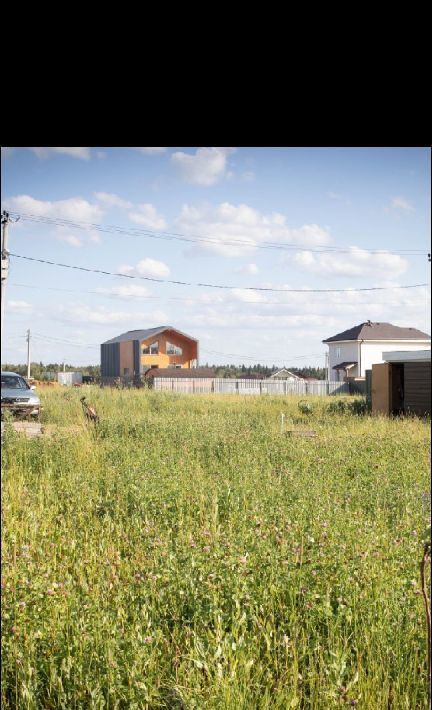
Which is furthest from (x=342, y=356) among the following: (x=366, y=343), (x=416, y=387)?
(x=416, y=387)

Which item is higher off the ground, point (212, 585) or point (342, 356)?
point (342, 356)

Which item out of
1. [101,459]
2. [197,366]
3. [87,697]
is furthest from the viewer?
[197,366]

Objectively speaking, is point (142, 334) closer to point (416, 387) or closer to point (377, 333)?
point (416, 387)

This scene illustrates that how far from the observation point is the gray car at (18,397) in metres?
7.34

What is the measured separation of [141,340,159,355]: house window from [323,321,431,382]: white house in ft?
17.8

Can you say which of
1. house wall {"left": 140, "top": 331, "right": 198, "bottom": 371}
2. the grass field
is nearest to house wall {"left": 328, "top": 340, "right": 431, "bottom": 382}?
house wall {"left": 140, "top": 331, "right": 198, "bottom": 371}

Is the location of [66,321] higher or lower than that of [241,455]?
higher

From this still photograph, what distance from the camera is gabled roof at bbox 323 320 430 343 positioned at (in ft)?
52.1

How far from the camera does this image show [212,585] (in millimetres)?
1935

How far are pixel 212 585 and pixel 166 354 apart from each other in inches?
400
